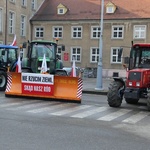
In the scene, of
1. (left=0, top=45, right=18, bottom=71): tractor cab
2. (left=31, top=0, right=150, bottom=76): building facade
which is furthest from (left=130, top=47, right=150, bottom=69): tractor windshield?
(left=31, top=0, right=150, bottom=76): building facade

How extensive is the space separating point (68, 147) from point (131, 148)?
1.29 m

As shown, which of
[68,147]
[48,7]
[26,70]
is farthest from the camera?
[48,7]

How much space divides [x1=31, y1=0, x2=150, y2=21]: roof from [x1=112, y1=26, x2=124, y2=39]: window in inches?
54.7

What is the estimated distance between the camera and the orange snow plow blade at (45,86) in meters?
14.8

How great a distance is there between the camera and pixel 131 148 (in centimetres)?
712

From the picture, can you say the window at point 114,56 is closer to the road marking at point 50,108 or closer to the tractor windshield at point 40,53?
the tractor windshield at point 40,53

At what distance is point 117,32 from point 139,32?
2.83m

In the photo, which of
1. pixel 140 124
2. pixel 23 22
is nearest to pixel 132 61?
pixel 140 124

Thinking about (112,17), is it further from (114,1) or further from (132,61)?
(132,61)

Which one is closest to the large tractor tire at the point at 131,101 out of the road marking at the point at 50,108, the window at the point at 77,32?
the road marking at the point at 50,108

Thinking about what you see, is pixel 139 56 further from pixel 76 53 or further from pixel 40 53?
pixel 76 53

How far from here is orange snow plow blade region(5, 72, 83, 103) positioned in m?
14.8

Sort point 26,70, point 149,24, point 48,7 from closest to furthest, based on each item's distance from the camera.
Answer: point 26,70
point 149,24
point 48,7

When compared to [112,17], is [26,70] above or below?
below
